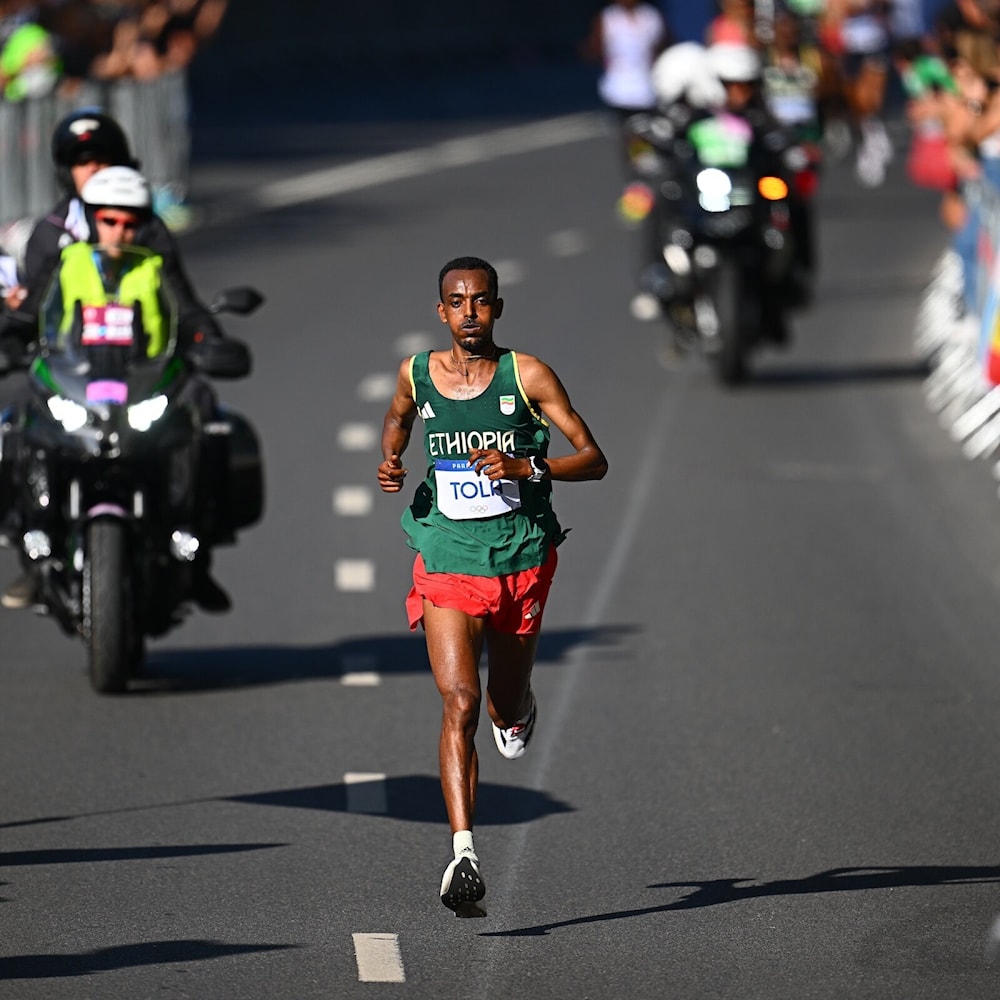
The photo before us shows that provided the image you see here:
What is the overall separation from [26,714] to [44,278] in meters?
1.65

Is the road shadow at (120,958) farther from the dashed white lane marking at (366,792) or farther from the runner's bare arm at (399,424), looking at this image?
the dashed white lane marking at (366,792)

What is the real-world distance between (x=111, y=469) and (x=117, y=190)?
1.02 meters

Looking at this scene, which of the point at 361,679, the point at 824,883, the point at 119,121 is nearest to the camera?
the point at 824,883

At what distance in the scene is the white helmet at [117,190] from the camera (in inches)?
435

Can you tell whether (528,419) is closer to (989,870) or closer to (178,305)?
(989,870)

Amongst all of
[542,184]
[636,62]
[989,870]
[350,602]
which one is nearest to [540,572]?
[989,870]

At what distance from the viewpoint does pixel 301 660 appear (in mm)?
11961

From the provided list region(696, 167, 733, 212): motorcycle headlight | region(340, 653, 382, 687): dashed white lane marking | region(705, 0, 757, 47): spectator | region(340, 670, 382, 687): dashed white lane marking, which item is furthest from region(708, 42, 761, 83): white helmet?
region(340, 670, 382, 687): dashed white lane marking

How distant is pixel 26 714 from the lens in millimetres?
10797

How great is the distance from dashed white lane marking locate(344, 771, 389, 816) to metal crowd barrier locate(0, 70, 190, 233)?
40.5 feet

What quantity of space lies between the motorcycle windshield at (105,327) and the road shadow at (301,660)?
1.17 m

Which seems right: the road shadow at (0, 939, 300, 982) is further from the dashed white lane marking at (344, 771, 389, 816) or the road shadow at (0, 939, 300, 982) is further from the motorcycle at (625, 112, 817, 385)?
the motorcycle at (625, 112, 817, 385)

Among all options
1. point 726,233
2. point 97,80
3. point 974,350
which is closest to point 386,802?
point 974,350

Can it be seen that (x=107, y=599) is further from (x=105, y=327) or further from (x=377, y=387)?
(x=377, y=387)
